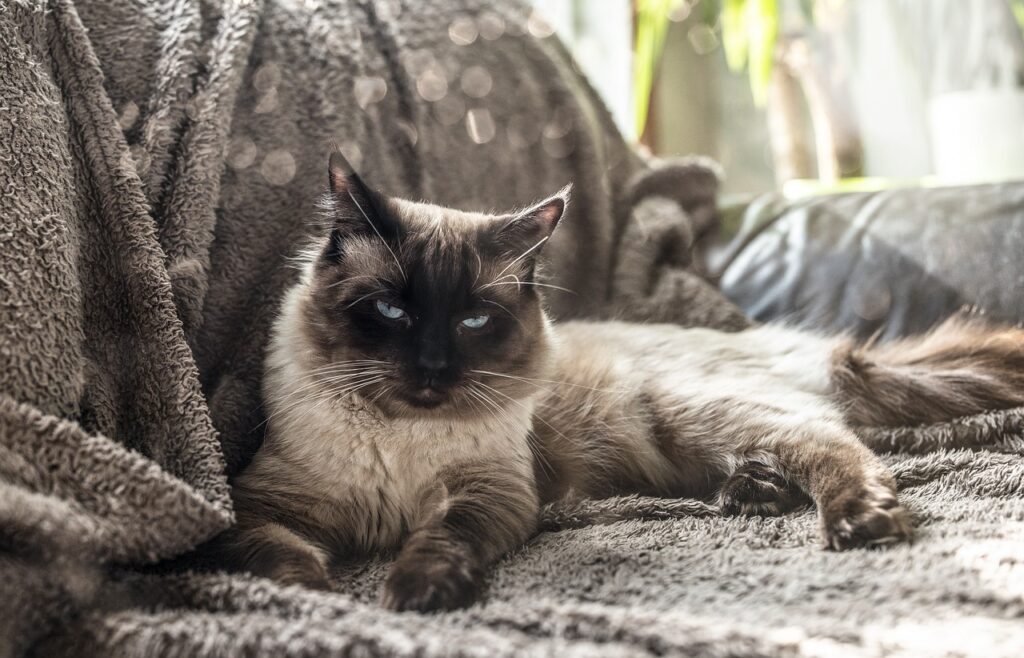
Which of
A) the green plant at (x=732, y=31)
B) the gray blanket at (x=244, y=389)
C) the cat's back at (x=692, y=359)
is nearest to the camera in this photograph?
the gray blanket at (x=244, y=389)

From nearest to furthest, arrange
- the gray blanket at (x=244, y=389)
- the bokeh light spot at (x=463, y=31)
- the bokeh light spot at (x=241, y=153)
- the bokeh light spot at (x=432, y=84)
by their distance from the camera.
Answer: the gray blanket at (x=244, y=389) → the bokeh light spot at (x=241, y=153) → the bokeh light spot at (x=432, y=84) → the bokeh light spot at (x=463, y=31)

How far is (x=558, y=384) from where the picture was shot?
5.50 ft

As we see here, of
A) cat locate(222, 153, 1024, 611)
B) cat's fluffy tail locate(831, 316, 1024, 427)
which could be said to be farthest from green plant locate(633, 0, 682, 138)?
cat locate(222, 153, 1024, 611)

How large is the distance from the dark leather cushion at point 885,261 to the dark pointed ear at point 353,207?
1.17 meters

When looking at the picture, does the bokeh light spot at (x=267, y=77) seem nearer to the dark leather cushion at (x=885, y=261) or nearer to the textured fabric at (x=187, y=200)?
the textured fabric at (x=187, y=200)

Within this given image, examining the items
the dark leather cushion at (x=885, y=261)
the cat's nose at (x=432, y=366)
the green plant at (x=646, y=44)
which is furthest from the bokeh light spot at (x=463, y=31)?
the green plant at (x=646, y=44)

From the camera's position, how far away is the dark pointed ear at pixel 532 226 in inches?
55.7

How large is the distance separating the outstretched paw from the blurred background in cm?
193

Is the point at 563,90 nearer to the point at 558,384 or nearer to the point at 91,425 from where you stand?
the point at 558,384

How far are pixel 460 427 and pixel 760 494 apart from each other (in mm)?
517

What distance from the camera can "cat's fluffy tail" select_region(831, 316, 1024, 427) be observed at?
65.1 inches

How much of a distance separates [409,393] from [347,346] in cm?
13

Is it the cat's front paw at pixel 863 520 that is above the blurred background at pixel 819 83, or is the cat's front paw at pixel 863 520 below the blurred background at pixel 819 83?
below

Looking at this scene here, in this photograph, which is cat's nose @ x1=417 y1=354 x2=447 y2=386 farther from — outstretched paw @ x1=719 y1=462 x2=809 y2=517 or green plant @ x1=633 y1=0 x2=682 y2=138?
green plant @ x1=633 y1=0 x2=682 y2=138
